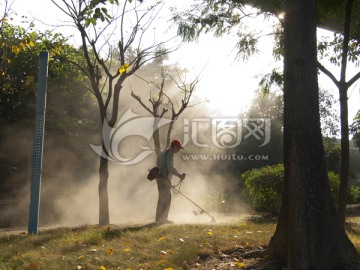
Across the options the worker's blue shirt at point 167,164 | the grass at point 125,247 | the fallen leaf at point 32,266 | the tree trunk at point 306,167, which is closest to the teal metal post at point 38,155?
the grass at point 125,247

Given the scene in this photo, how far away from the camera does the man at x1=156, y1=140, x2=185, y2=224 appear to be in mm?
9398

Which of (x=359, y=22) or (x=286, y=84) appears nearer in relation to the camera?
(x=286, y=84)

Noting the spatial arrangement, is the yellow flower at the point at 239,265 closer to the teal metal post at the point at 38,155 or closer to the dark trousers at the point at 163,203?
the teal metal post at the point at 38,155

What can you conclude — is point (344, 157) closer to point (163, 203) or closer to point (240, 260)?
point (240, 260)

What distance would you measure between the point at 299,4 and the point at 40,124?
5.02 meters

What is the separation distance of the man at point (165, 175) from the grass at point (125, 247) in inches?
67.1

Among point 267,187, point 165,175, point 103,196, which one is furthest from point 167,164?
point 267,187

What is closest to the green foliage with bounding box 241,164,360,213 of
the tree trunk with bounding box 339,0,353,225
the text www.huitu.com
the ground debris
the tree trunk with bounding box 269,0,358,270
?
the tree trunk with bounding box 339,0,353,225

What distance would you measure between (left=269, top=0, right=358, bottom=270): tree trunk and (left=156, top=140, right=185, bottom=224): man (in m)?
4.32

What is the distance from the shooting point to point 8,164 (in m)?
19.0

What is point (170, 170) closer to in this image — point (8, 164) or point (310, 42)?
point (310, 42)

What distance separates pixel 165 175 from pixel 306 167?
195 inches

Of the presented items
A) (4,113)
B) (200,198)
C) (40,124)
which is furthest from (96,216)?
(4,113)

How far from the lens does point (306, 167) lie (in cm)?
489
